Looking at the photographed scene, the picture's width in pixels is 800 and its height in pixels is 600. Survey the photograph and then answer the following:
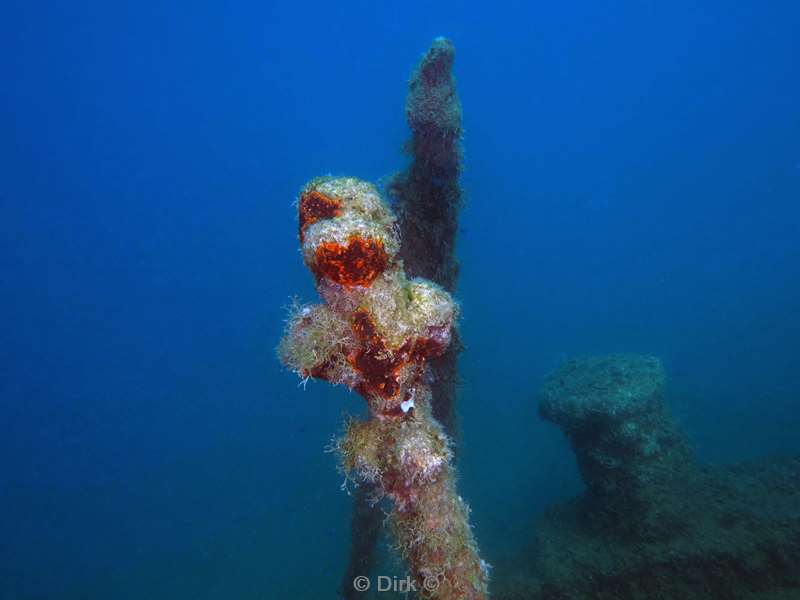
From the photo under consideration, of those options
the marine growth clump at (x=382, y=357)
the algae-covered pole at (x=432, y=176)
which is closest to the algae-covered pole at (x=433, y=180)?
the algae-covered pole at (x=432, y=176)

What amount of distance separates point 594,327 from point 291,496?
29775mm

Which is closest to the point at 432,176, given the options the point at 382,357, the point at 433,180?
the point at 433,180

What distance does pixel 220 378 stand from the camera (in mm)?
49469

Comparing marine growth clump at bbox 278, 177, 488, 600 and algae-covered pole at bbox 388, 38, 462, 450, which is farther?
algae-covered pole at bbox 388, 38, 462, 450

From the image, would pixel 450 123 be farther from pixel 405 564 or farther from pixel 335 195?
pixel 405 564

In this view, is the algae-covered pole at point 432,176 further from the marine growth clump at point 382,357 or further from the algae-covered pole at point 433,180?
the marine growth clump at point 382,357

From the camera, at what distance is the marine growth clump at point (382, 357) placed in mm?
3883

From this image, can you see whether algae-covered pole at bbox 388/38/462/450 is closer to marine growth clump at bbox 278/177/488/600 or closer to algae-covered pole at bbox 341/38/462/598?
algae-covered pole at bbox 341/38/462/598

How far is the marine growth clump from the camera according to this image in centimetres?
388

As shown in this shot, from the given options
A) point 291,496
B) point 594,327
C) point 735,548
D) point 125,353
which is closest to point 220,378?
point 125,353

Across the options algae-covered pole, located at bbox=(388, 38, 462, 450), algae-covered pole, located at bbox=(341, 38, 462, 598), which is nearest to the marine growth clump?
algae-covered pole, located at bbox=(341, 38, 462, 598)

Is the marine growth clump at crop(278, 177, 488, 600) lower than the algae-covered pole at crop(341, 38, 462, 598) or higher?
lower

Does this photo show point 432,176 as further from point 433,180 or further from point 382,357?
point 382,357

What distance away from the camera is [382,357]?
3.97 meters
